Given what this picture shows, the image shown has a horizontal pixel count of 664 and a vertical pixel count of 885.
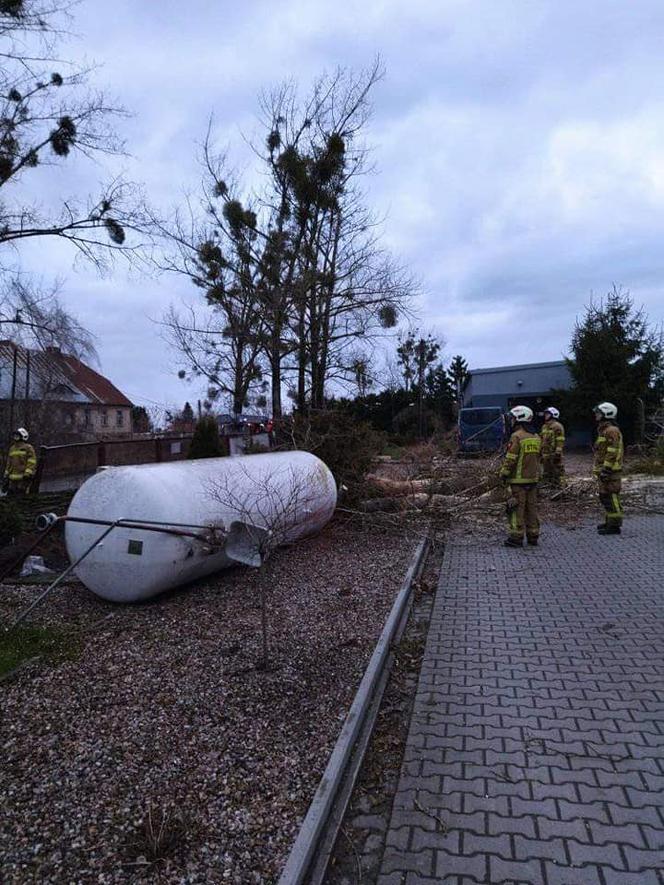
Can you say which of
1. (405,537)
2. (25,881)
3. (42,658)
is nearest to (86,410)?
(405,537)

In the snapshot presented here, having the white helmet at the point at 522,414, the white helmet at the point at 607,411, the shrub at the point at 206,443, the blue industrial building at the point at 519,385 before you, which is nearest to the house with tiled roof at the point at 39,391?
the shrub at the point at 206,443

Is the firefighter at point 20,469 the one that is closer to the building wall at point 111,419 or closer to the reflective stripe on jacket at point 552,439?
the reflective stripe on jacket at point 552,439

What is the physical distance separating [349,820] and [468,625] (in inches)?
111

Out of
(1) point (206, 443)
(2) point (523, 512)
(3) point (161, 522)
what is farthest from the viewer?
(1) point (206, 443)

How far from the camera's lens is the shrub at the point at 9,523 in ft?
24.0

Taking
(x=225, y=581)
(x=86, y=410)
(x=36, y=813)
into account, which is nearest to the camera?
(x=36, y=813)

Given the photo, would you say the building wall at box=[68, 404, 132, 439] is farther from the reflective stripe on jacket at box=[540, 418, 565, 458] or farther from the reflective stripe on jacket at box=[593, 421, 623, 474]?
the reflective stripe on jacket at box=[593, 421, 623, 474]

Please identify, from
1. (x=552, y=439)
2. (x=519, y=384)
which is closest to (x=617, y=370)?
(x=519, y=384)

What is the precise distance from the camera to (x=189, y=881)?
7.48ft

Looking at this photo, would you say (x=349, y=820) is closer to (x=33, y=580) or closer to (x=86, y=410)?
(x=33, y=580)

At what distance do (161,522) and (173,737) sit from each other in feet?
7.72

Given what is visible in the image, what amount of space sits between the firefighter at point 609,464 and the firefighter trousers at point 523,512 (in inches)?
55.8

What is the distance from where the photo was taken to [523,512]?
8586mm

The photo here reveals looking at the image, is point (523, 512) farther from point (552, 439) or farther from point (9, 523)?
point (9, 523)
